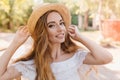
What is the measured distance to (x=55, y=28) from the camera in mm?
1023

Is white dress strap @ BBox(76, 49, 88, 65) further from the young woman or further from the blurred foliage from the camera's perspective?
the blurred foliage

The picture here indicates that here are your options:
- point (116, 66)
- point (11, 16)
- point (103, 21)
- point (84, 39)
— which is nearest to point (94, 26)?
point (103, 21)

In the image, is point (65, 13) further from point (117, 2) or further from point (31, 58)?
point (117, 2)

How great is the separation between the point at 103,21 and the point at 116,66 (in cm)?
195

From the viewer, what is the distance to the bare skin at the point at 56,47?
3.35ft

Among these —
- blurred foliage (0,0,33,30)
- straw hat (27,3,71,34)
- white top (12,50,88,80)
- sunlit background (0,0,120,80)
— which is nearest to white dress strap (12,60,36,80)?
white top (12,50,88,80)

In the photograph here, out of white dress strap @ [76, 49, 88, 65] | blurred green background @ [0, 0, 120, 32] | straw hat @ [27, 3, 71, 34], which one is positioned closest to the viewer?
straw hat @ [27, 3, 71, 34]

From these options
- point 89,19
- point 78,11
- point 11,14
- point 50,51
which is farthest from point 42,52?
point 89,19

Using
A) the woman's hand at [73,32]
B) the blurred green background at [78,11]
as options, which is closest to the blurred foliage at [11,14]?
the blurred green background at [78,11]

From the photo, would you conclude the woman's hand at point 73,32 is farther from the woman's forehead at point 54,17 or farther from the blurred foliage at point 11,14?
the blurred foliage at point 11,14

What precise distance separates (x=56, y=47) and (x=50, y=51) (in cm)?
3

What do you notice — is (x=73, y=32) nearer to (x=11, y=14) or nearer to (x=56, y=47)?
(x=56, y=47)

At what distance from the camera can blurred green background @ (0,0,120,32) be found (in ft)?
16.5

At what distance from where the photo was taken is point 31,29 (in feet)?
3.39
